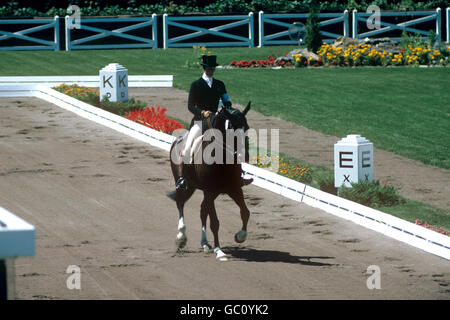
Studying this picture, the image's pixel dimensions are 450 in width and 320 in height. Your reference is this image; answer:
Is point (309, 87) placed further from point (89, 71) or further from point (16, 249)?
point (16, 249)

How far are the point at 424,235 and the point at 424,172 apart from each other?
555cm

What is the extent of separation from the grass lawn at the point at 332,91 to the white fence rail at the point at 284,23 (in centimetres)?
94

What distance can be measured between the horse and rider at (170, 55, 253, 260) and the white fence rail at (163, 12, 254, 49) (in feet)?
82.2

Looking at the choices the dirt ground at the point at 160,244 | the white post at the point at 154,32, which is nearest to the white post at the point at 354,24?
the white post at the point at 154,32

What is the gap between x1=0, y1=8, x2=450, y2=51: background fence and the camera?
37625mm

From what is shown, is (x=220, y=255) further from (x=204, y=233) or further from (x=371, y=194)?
(x=371, y=194)

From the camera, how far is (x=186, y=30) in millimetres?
39031

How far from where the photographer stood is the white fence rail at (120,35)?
37.9 m

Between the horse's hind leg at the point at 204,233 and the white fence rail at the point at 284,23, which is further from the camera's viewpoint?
the white fence rail at the point at 284,23

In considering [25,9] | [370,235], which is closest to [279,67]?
[25,9]

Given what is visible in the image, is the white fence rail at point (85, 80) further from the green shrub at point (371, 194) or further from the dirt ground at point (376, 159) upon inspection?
the green shrub at point (371, 194)

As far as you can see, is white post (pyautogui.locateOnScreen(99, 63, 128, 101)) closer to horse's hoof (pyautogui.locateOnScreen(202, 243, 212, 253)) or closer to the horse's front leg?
horse's hoof (pyautogui.locateOnScreen(202, 243, 212, 253))

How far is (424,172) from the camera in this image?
19.4m

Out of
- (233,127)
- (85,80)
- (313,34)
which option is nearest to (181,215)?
(233,127)
